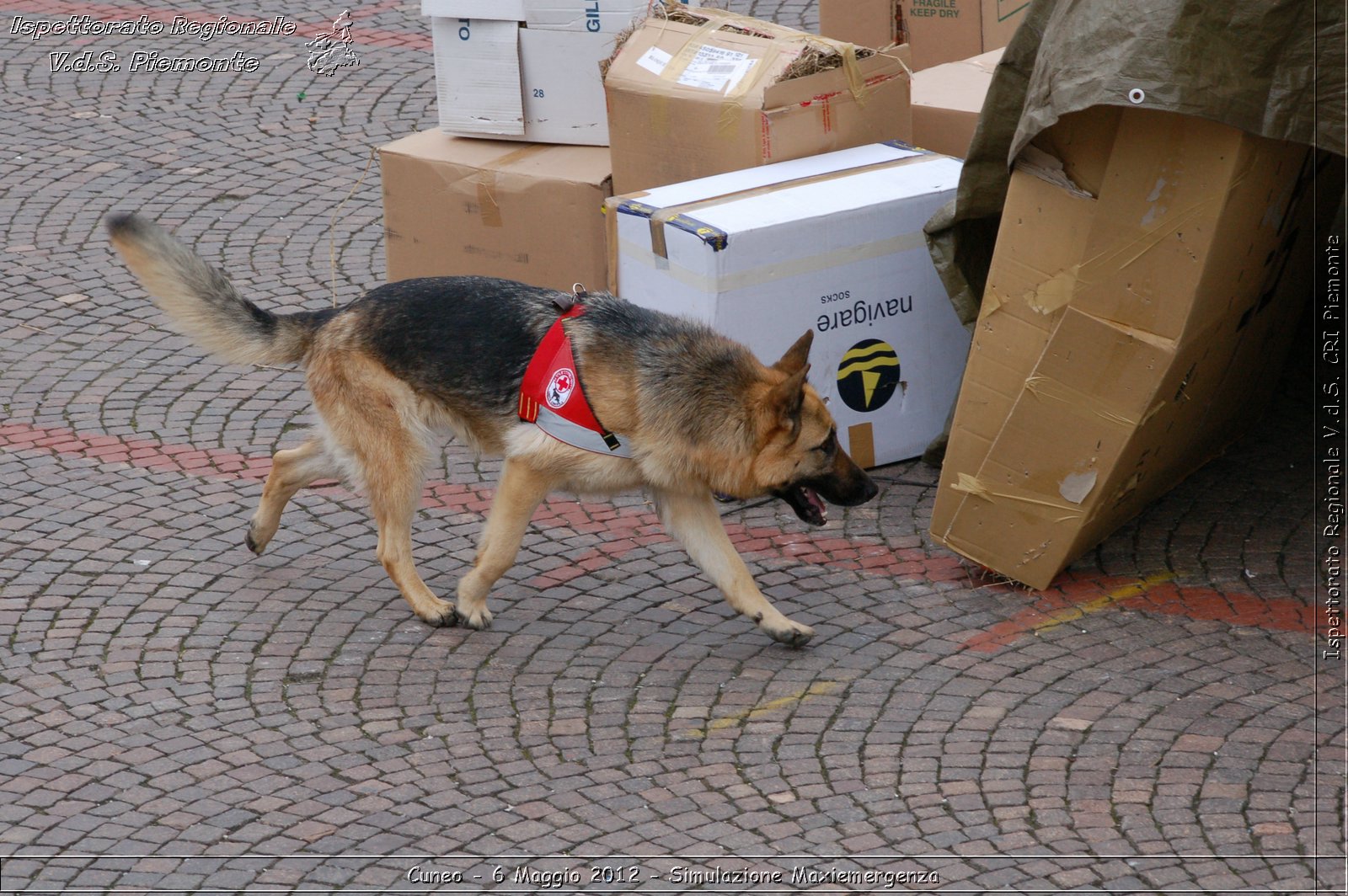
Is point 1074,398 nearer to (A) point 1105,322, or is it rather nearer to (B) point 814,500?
(A) point 1105,322

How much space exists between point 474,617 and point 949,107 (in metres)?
3.72

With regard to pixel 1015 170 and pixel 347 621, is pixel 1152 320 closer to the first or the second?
pixel 1015 170

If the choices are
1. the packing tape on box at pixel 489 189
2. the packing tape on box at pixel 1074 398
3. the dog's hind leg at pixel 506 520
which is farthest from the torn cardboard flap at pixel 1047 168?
the packing tape on box at pixel 489 189

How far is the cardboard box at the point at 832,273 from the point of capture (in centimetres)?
628

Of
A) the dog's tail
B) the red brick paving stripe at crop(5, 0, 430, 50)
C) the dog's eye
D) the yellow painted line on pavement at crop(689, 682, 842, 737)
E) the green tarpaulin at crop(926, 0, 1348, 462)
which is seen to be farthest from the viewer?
the red brick paving stripe at crop(5, 0, 430, 50)

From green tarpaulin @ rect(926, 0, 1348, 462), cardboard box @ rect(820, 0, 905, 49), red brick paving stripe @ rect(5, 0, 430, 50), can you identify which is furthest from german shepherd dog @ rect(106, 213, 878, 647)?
red brick paving stripe @ rect(5, 0, 430, 50)

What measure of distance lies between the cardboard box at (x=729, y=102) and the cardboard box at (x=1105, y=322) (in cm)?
154

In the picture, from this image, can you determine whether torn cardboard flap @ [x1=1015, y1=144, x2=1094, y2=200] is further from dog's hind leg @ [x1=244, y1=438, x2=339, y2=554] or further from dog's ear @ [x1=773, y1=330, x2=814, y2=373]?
dog's hind leg @ [x1=244, y1=438, x2=339, y2=554]

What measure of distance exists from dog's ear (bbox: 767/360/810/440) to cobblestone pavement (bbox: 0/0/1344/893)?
0.95 metres

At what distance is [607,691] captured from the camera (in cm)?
525

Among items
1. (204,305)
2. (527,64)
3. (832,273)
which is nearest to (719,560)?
(832,273)

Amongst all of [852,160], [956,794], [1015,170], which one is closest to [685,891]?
[956,794]

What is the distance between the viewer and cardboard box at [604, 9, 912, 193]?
668 cm

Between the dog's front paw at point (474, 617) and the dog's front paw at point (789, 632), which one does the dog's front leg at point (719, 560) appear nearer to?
the dog's front paw at point (789, 632)
